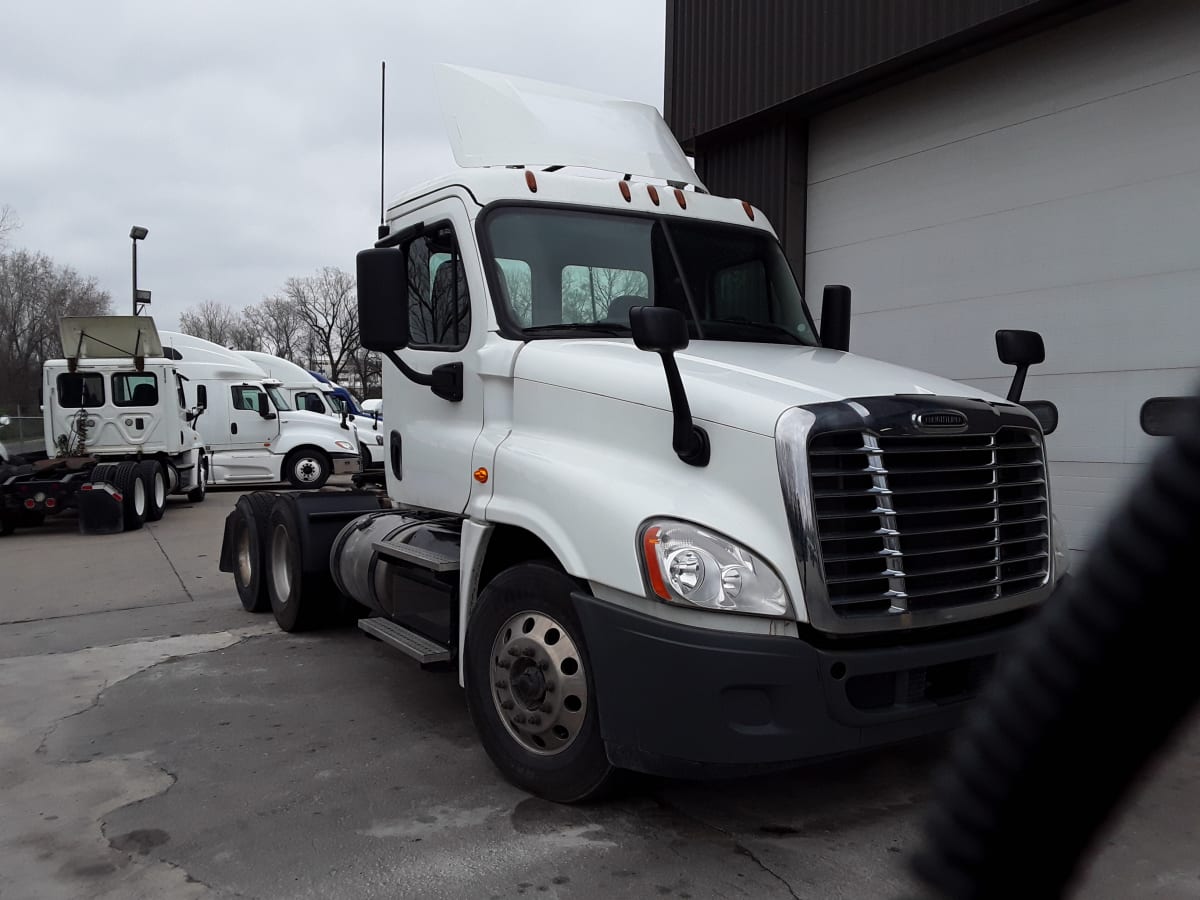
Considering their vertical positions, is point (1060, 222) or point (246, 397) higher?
point (1060, 222)

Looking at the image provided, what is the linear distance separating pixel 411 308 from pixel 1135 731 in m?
4.99

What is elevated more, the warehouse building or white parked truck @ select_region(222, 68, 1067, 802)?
the warehouse building

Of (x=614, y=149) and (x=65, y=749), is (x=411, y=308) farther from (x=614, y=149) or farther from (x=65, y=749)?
(x=65, y=749)

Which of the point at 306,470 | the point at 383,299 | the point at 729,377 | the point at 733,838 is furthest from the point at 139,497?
the point at 733,838

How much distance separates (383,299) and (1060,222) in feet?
17.2

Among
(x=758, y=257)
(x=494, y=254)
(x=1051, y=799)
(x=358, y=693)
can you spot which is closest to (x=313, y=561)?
Answer: (x=358, y=693)

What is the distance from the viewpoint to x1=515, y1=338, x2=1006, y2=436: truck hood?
3.57 m

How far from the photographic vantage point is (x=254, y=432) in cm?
2058

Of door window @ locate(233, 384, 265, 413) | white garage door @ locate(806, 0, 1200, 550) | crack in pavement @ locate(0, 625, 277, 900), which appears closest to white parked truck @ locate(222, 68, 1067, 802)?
crack in pavement @ locate(0, 625, 277, 900)

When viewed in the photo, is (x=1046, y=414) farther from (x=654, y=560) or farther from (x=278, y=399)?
(x=278, y=399)

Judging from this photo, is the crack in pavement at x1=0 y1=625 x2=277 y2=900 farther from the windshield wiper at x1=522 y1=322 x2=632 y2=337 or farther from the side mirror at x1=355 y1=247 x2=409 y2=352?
the windshield wiper at x1=522 y1=322 x2=632 y2=337

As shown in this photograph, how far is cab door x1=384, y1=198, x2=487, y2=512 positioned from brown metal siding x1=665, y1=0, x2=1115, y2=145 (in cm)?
464

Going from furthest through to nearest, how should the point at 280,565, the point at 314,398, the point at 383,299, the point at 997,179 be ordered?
the point at 314,398
the point at 997,179
the point at 280,565
the point at 383,299

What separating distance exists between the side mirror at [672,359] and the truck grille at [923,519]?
0.42 metres
